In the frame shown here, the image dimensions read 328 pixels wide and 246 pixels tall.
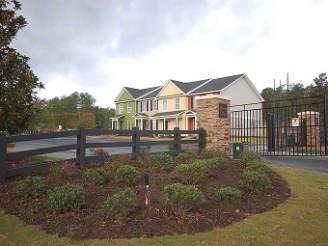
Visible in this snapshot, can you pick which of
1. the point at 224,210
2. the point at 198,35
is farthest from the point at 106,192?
the point at 198,35

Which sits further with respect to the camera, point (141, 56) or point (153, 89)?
point (153, 89)

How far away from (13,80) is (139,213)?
5.63m

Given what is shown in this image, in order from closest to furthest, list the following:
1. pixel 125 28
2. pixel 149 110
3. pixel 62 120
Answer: pixel 125 28
pixel 149 110
pixel 62 120

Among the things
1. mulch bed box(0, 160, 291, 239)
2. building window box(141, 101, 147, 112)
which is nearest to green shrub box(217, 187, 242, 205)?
mulch bed box(0, 160, 291, 239)

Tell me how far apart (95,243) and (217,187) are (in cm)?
274

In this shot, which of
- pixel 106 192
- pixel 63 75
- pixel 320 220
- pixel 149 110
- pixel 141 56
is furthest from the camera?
pixel 149 110

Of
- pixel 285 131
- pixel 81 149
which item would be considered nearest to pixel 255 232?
pixel 81 149

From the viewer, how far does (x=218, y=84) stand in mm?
29891

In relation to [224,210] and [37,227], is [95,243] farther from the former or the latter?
[224,210]

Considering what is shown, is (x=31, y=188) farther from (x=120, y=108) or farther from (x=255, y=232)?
(x=120, y=108)

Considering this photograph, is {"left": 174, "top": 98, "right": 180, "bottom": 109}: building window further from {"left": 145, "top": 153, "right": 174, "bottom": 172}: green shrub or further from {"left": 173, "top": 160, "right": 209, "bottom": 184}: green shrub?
{"left": 173, "top": 160, "right": 209, "bottom": 184}: green shrub

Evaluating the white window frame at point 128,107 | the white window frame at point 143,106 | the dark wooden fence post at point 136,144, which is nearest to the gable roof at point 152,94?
the white window frame at point 143,106

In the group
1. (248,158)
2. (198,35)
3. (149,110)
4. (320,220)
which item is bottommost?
(320,220)

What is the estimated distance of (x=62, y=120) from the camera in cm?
5353
